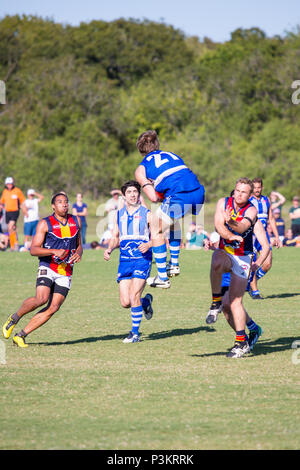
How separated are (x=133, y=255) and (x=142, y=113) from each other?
50984 mm

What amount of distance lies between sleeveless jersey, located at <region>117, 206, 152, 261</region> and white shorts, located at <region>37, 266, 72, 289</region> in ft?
2.97

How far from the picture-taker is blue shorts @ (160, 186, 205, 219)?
8672mm

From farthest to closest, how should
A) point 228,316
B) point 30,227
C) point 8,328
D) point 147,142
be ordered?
point 30,227, point 8,328, point 147,142, point 228,316

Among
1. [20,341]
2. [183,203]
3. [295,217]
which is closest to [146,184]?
[183,203]

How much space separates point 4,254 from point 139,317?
1411 cm

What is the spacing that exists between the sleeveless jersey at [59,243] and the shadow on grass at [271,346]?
6.67 ft

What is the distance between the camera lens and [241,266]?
27.6 feet

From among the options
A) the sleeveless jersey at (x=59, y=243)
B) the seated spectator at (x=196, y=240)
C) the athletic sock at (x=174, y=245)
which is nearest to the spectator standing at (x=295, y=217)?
the seated spectator at (x=196, y=240)

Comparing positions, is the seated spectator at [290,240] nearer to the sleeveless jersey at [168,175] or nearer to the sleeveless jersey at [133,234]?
the sleeveless jersey at [133,234]

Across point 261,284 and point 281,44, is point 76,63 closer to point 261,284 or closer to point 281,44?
point 281,44

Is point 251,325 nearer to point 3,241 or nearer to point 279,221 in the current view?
point 279,221

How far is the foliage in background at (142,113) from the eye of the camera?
52219 millimetres

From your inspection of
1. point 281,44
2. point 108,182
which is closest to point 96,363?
point 108,182

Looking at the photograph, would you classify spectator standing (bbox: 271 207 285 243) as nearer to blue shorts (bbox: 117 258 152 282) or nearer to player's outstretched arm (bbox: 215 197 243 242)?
blue shorts (bbox: 117 258 152 282)
